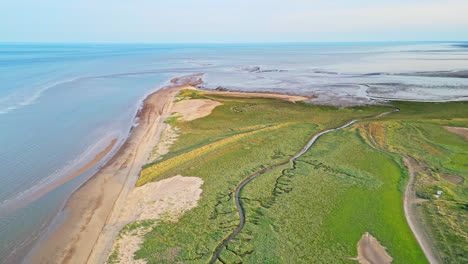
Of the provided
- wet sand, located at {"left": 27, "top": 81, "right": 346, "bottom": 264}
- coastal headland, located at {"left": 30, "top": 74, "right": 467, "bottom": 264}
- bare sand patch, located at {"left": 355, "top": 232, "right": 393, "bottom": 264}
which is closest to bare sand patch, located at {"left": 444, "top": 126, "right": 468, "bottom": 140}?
coastal headland, located at {"left": 30, "top": 74, "right": 467, "bottom": 264}

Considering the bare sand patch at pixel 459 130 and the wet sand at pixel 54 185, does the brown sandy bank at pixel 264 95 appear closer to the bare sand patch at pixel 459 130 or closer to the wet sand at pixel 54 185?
the bare sand patch at pixel 459 130

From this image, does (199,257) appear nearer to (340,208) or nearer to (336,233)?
(336,233)

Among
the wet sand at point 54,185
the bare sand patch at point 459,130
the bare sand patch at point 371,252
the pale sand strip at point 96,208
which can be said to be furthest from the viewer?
the bare sand patch at point 459,130

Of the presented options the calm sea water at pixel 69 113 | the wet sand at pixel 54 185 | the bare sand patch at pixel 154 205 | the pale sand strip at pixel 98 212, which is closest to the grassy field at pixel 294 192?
the bare sand patch at pixel 154 205

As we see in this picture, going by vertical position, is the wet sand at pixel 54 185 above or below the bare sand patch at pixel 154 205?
below

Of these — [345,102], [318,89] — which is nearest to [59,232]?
[345,102]

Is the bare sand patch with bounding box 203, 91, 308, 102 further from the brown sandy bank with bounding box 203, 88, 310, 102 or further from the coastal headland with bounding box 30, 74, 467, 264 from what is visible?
the coastal headland with bounding box 30, 74, 467, 264
